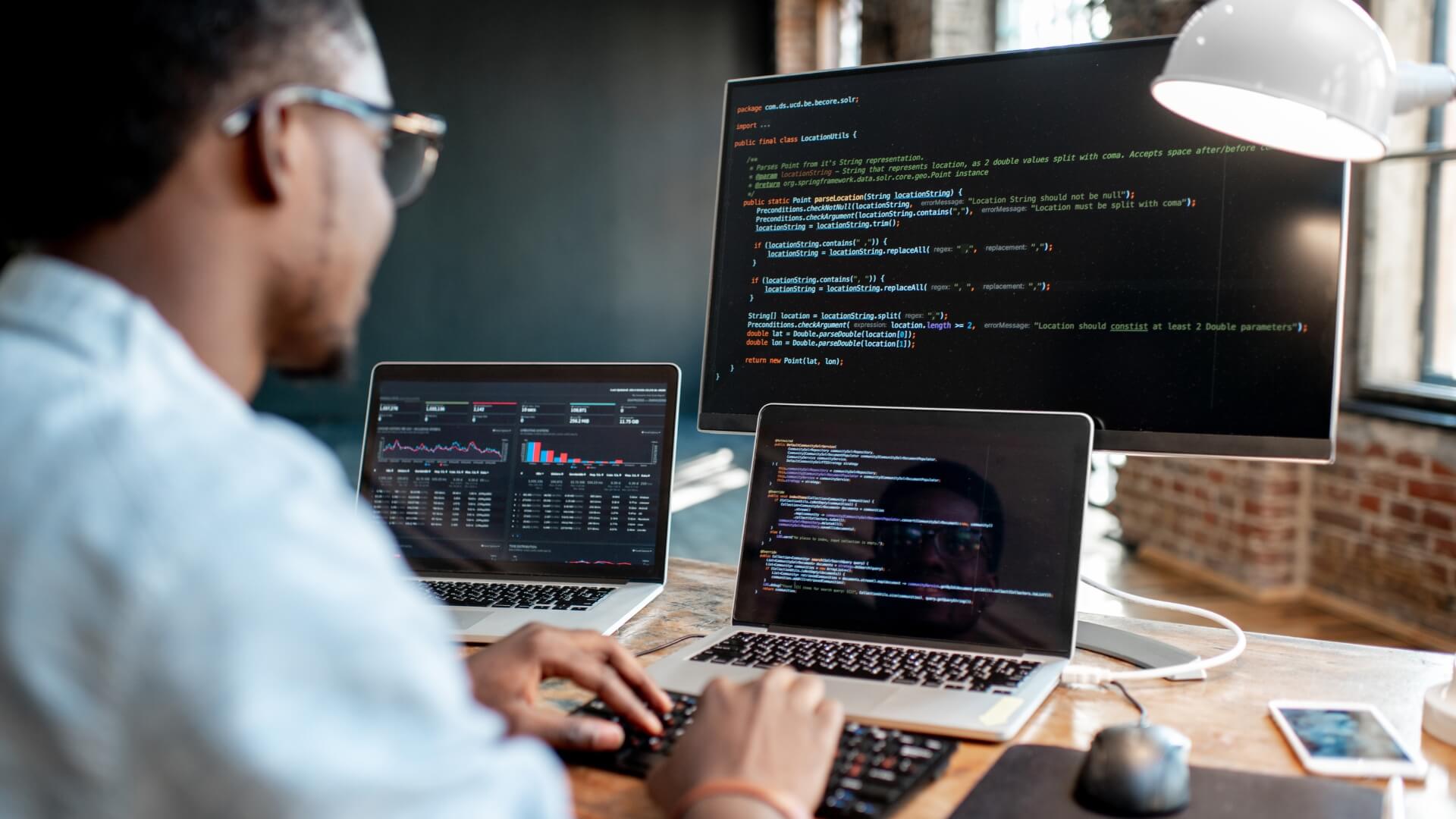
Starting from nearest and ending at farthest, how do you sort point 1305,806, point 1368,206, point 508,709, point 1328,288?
1. point 1305,806
2. point 508,709
3. point 1328,288
4. point 1368,206

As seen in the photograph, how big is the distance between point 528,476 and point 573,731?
1.88 feet

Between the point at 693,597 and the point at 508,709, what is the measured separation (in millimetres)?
469

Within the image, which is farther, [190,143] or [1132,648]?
[1132,648]

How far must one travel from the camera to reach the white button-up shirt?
0.40 meters

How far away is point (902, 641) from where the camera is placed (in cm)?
109

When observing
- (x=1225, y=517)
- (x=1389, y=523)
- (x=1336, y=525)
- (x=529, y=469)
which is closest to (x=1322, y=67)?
(x=529, y=469)

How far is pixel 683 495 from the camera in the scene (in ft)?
18.7

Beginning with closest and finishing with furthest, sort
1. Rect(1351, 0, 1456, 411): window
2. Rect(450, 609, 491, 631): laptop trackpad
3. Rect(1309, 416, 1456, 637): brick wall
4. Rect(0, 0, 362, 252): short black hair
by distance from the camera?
Rect(0, 0, 362, 252): short black hair → Rect(450, 609, 491, 631): laptop trackpad → Rect(1309, 416, 1456, 637): brick wall → Rect(1351, 0, 1456, 411): window

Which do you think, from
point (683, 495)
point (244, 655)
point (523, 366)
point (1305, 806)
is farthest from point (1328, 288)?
point (683, 495)

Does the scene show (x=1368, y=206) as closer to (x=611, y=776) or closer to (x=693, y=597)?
(x=693, y=597)

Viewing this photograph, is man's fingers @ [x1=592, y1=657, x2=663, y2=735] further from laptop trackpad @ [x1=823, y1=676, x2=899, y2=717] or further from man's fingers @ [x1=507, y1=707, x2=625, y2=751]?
laptop trackpad @ [x1=823, y1=676, x2=899, y2=717]

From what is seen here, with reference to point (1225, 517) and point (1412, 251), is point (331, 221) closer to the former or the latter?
point (1412, 251)

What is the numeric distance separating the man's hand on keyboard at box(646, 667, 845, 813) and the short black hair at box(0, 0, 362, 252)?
0.47m

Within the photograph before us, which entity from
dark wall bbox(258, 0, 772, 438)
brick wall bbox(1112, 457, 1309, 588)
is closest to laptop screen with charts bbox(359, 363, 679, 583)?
brick wall bbox(1112, 457, 1309, 588)
